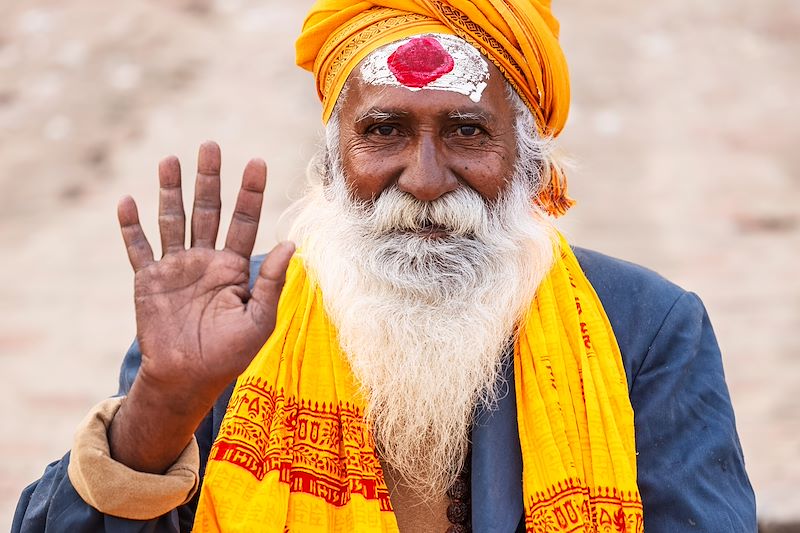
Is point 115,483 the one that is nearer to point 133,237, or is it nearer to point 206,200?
point 133,237

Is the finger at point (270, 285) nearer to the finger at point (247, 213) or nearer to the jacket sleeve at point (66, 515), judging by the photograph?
the finger at point (247, 213)

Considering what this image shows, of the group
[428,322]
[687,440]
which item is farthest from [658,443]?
[428,322]

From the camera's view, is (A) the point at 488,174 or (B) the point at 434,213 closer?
(B) the point at 434,213

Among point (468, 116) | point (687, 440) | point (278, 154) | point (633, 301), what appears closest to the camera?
point (687, 440)

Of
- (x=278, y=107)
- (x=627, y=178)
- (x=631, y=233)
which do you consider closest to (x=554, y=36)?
(x=631, y=233)

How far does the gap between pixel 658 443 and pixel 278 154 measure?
7.88 m

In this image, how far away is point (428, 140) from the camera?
2992 millimetres

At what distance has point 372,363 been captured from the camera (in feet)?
9.97

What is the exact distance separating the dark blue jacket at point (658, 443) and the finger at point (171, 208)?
0.55m

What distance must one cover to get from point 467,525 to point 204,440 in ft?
2.32

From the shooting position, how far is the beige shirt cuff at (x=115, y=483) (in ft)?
8.20

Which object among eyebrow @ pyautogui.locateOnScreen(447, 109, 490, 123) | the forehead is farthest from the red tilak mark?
eyebrow @ pyautogui.locateOnScreen(447, 109, 490, 123)

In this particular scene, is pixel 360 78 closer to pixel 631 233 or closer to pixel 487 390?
pixel 487 390

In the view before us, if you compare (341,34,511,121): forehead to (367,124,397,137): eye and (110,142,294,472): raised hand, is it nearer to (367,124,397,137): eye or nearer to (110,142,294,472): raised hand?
(367,124,397,137): eye
